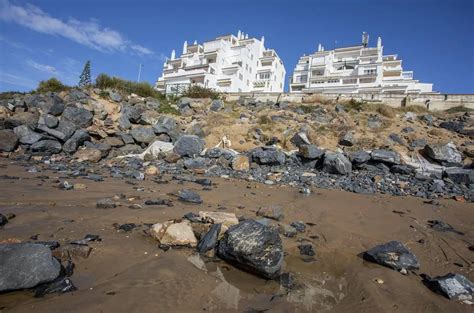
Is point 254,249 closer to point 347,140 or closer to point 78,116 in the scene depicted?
point 347,140

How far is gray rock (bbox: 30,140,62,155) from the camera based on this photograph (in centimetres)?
1142

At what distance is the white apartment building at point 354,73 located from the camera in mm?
43594

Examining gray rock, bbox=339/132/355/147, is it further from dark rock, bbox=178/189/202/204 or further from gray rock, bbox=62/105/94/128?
gray rock, bbox=62/105/94/128

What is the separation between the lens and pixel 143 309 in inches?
90.4

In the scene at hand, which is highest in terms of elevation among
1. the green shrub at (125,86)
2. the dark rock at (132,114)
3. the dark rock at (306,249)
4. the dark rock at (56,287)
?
the green shrub at (125,86)

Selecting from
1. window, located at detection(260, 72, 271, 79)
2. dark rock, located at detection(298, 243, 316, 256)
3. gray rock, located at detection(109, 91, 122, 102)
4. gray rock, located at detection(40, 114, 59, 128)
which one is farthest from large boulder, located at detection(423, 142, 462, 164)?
window, located at detection(260, 72, 271, 79)

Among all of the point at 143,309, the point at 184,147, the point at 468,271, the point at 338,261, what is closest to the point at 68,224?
the point at 143,309

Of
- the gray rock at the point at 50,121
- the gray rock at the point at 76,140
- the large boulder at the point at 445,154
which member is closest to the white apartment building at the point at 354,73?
the large boulder at the point at 445,154

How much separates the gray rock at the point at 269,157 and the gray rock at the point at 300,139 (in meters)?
1.74

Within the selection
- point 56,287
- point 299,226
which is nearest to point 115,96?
point 299,226

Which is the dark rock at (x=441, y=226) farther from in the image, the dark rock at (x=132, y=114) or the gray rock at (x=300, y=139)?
the dark rock at (x=132, y=114)

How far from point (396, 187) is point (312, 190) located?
291 centimetres

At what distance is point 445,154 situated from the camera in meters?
11.4

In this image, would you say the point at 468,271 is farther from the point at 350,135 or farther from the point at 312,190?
the point at 350,135
